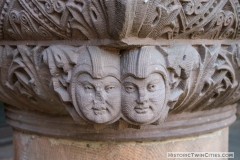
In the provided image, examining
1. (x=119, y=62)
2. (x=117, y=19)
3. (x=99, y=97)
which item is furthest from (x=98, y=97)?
(x=117, y=19)

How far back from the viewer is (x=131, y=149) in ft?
3.64

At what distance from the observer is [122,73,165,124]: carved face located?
88 cm

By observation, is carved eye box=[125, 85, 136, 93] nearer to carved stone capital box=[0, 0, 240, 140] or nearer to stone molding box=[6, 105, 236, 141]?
carved stone capital box=[0, 0, 240, 140]

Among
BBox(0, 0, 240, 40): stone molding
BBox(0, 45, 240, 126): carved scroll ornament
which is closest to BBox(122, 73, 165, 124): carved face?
BBox(0, 45, 240, 126): carved scroll ornament

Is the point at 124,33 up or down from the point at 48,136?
up

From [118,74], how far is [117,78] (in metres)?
0.01

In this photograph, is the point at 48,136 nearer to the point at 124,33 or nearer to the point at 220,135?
the point at 124,33

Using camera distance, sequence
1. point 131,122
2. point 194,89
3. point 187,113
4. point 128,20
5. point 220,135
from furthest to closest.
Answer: point 220,135 → point 187,113 → point 194,89 → point 131,122 → point 128,20

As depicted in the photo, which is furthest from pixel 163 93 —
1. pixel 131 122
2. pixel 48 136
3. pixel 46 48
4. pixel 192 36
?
pixel 48 136

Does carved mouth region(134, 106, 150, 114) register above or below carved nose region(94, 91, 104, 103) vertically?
below

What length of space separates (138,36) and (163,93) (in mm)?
180

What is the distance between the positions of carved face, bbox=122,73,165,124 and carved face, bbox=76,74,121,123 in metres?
0.03

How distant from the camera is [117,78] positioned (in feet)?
2.94

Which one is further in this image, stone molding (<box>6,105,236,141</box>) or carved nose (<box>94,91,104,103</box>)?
stone molding (<box>6,105,236,141</box>)
